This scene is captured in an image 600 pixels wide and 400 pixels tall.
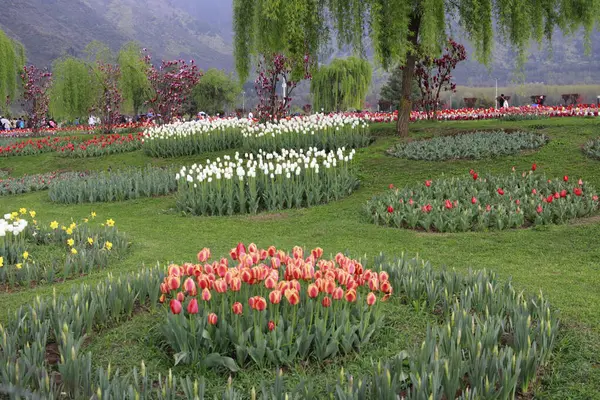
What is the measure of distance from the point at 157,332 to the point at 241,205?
6.07 metres

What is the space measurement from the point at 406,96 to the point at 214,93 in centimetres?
4749

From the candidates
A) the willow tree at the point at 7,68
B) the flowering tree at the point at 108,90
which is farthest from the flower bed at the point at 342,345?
the flowering tree at the point at 108,90

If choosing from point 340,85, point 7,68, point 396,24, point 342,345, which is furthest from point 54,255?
point 340,85

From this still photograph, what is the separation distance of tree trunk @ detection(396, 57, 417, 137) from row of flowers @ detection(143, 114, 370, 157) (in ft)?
3.01

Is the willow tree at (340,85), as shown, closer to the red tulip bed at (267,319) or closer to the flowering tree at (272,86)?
the flowering tree at (272,86)

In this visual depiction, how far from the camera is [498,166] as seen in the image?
11.6m

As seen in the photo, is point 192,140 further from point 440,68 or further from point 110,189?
point 440,68

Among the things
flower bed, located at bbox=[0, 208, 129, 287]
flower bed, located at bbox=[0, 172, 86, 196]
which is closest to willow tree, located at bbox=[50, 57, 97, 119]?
flower bed, located at bbox=[0, 172, 86, 196]

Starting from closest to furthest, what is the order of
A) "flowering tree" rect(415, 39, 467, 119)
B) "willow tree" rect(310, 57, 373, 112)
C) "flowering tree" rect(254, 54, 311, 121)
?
1. "flowering tree" rect(415, 39, 467, 119)
2. "flowering tree" rect(254, 54, 311, 121)
3. "willow tree" rect(310, 57, 373, 112)

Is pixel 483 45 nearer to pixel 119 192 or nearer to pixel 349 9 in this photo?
pixel 349 9

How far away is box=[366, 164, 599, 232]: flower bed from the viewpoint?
8.19m

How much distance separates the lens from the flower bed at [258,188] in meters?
10.2

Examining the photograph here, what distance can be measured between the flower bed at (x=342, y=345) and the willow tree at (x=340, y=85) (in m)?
35.5

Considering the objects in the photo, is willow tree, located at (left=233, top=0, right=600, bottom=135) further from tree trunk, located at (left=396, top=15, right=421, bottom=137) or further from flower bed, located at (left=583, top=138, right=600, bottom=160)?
flower bed, located at (left=583, top=138, right=600, bottom=160)
